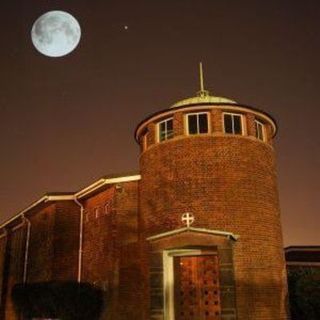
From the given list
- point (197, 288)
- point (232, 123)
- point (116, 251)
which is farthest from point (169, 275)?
point (232, 123)

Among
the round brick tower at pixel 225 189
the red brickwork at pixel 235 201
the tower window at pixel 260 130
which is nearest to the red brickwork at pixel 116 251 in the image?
the round brick tower at pixel 225 189

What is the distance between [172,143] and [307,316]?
8963 millimetres

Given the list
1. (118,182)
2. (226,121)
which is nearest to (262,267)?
(226,121)

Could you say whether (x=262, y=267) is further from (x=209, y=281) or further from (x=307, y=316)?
(x=307, y=316)

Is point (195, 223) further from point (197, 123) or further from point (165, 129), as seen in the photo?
point (165, 129)

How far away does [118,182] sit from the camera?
69.2ft

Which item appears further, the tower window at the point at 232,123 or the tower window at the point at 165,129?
the tower window at the point at 165,129

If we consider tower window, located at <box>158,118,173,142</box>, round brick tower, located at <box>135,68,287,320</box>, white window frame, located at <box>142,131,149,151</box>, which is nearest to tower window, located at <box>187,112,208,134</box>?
round brick tower, located at <box>135,68,287,320</box>

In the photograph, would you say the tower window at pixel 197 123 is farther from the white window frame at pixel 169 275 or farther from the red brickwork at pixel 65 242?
the red brickwork at pixel 65 242

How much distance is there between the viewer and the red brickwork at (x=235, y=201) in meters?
17.3

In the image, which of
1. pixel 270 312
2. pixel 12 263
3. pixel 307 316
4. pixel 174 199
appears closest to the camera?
pixel 270 312

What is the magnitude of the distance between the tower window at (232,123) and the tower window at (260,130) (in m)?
0.84

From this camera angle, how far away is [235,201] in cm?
1797

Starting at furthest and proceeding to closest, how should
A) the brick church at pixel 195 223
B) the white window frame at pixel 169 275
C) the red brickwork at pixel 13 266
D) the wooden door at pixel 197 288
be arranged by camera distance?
the red brickwork at pixel 13 266, the white window frame at pixel 169 275, the wooden door at pixel 197 288, the brick church at pixel 195 223
